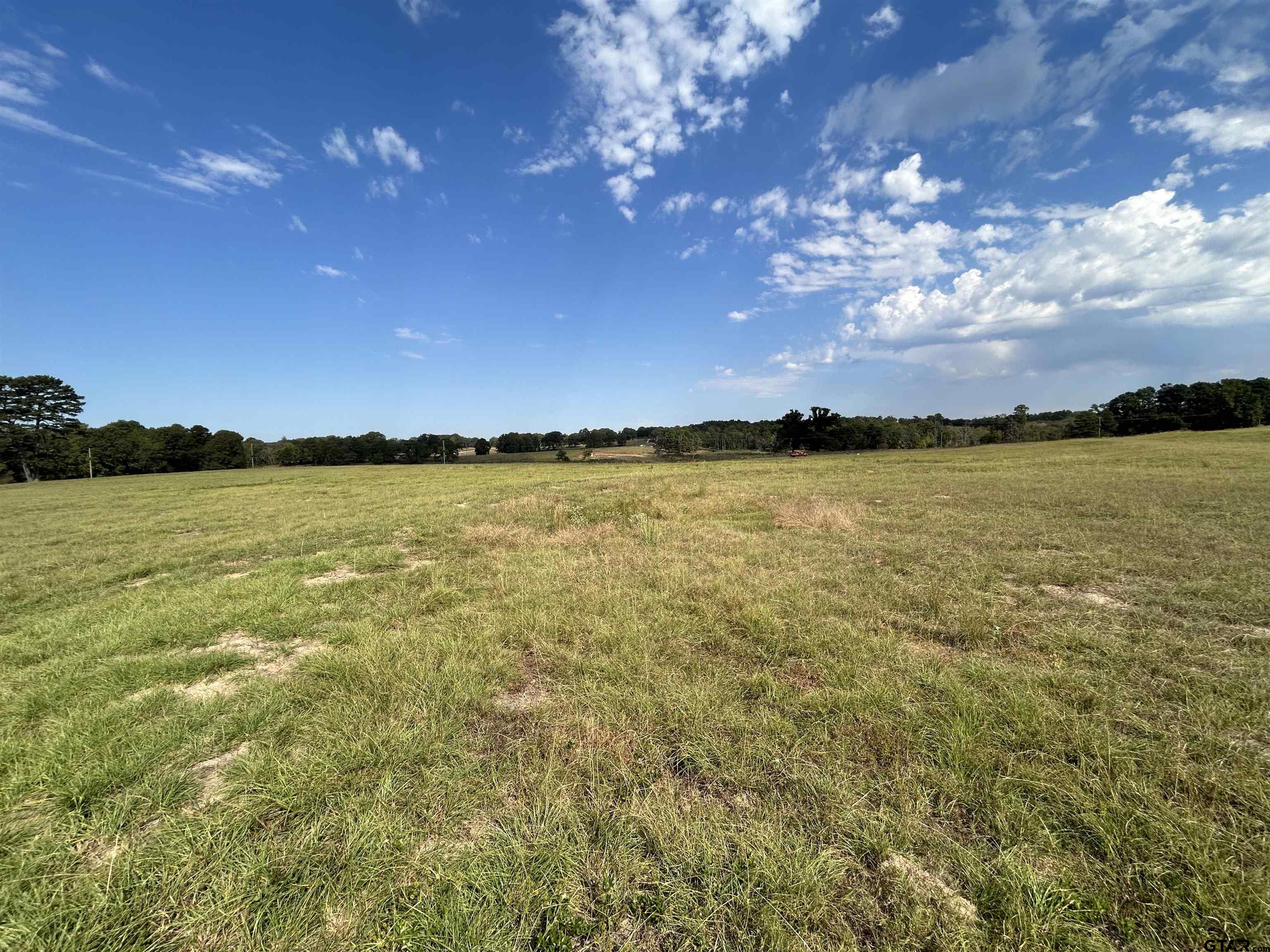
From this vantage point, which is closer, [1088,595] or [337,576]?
[1088,595]

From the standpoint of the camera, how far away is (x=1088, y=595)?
5957 millimetres

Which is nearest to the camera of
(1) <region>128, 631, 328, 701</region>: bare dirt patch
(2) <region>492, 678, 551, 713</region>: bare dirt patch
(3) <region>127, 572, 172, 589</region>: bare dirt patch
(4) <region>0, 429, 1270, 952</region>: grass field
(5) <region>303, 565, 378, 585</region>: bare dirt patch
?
(4) <region>0, 429, 1270, 952</region>: grass field

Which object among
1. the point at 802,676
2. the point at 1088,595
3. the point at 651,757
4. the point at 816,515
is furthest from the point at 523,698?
the point at 816,515

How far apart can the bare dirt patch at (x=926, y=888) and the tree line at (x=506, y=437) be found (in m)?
84.3

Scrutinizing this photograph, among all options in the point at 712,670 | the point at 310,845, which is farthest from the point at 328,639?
the point at 712,670

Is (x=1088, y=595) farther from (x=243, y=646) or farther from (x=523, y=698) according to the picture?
(x=243, y=646)

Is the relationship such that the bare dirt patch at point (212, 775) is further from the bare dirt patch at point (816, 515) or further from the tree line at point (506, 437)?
the tree line at point (506, 437)

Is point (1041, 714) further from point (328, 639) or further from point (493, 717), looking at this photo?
point (328, 639)

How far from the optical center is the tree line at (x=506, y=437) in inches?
2318

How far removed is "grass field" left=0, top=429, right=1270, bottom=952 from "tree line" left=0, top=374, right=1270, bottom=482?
80.6m

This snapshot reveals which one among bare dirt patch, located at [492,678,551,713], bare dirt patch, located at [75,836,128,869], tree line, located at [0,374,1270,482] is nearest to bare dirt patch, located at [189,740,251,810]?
bare dirt patch, located at [75,836,128,869]

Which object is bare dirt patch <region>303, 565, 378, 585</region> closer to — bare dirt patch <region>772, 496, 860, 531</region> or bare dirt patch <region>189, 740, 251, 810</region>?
bare dirt patch <region>189, 740, 251, 810</region>

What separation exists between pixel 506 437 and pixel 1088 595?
12698 centimetres

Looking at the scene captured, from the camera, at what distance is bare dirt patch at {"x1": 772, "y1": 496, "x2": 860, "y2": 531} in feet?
35.3
